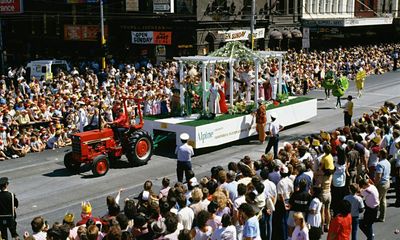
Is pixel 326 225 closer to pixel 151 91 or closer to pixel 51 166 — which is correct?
pixel 51 166

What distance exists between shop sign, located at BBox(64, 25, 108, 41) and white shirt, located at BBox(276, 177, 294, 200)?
32003 millimetres

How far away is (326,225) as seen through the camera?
12008 mm

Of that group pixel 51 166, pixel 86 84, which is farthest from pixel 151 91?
pixel 51 166

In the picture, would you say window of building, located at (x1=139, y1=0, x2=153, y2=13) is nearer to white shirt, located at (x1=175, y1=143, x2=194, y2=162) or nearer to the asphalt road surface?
the asphalt road surface

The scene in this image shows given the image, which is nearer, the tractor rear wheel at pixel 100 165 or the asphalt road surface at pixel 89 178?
the asphalt road surface at pixel 89 178

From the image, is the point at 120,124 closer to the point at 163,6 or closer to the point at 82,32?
the point at 163,6

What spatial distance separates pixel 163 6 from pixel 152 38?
2.60 meters

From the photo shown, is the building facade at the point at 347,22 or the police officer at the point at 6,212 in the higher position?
the building facade at the point at 347,22

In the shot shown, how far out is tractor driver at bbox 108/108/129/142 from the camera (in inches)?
677

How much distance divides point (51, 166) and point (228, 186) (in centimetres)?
879

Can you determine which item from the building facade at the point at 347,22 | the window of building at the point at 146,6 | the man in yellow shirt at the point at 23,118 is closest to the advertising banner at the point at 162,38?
the window of building at the point at 146,6

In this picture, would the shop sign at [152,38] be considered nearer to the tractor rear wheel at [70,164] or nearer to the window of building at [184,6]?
the window of building at [184,6]

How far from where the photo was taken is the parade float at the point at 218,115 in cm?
1912

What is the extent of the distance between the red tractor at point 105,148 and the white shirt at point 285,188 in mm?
6849
